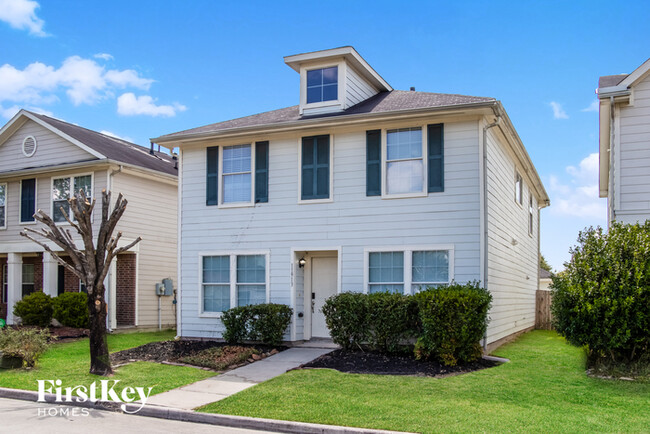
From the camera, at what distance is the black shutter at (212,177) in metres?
14.9

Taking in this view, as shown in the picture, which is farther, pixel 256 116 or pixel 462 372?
pixel 256 116

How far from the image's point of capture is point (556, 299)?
1015 centimetres

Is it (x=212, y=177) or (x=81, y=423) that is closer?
(x=81, y=423)

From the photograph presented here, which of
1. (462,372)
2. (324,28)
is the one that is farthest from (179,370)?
(324,28)

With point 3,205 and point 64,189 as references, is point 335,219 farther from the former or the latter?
point 3,205

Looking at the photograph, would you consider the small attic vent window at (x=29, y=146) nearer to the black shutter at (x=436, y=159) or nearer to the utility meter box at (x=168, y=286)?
the utility meter box at (x=168, y=286)

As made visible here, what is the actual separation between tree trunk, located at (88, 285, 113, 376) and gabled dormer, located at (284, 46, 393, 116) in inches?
271

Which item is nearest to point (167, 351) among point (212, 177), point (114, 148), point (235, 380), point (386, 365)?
point (235, 380)

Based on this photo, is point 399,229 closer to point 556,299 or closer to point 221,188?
point 556,299

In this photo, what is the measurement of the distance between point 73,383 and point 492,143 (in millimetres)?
9424

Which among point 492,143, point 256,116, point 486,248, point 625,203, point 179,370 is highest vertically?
point 256,116

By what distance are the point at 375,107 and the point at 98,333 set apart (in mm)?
7738

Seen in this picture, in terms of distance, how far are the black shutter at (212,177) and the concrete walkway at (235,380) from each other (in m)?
4.24

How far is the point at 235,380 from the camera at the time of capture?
10.3m
